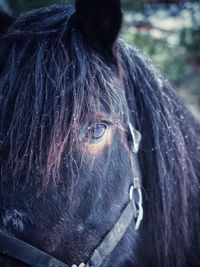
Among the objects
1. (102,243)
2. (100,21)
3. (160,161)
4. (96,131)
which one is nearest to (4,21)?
(100,21)

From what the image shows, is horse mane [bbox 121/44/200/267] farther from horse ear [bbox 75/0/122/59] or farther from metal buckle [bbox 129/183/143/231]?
horse ear [bbox 75/0/122/59]

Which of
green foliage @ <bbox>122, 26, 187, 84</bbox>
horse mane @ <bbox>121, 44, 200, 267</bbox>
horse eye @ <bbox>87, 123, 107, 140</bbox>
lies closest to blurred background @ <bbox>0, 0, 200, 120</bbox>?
green foliage @ <bbox>122, 26, 187, 84</bbox>

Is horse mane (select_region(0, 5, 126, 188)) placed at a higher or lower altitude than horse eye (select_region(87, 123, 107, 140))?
higher

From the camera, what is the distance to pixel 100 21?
1539mm

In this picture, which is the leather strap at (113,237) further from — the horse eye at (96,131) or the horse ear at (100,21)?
the horse ear at (100,21)

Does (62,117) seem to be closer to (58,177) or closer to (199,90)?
(58,177)

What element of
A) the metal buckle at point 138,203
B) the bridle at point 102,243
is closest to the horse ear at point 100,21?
the bridle at point 102,243

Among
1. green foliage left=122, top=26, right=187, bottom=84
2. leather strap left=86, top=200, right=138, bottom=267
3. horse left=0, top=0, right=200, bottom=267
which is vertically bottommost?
green foliage left=122, top=26, right=187, bottom=84

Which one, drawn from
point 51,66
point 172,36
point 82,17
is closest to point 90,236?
point 51,66

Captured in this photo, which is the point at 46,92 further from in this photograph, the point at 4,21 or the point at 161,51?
the point at 161,51

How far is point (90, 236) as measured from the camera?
5.05ft

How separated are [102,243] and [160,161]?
0.46 meters

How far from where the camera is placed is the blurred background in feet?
12.8

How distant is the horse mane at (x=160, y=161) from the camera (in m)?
1.83
